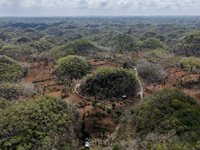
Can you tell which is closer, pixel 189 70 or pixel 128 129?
pixel 128 129

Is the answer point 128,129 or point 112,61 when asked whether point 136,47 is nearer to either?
point 112,61

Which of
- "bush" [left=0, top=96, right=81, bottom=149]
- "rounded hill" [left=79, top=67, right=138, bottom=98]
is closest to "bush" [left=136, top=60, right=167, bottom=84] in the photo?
"rounded hill" [left=79, top=67, right=138, bottom=98]

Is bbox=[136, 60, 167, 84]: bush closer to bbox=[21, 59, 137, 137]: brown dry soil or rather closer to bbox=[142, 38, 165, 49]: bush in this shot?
bbox=[21, 59, 137, 137]: brown dry soil

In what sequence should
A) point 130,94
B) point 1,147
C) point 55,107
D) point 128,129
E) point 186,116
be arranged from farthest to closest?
point 130,94 < point 55,107 < point 128,129 < point 186,116 < point 1,147

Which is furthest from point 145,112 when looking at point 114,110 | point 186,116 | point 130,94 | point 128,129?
point 130,94

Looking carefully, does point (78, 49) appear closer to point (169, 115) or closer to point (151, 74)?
point (151, 74)

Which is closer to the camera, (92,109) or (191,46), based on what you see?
(92,109)

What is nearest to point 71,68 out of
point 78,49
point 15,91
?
point 15,91
